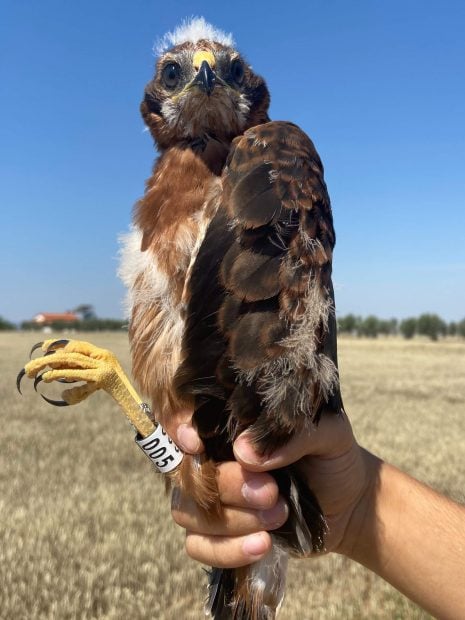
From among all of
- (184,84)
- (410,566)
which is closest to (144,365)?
(410,566)

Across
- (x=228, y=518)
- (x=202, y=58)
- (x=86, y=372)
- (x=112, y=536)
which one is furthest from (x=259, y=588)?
(x=202, y=58)

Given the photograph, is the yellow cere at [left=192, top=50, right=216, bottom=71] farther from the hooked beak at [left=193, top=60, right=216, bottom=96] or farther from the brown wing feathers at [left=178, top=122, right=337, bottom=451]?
the brown wing feathers at [left=178, top=122, right=337, bottom=451]

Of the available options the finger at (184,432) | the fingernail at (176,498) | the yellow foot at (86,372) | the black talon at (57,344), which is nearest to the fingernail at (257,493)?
the finger at (184,432)

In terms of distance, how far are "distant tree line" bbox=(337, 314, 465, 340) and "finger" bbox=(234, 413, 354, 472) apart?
6722 cm

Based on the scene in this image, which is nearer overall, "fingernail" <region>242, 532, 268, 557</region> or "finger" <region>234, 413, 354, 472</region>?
"finger" <region>234, 413, 354, 472</region>

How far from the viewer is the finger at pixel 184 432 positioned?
243 centimetres

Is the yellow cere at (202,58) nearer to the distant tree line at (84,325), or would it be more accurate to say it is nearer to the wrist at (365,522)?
the wrist at (365,522)

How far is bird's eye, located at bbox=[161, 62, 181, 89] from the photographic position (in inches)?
140

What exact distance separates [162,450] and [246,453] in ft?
1.70

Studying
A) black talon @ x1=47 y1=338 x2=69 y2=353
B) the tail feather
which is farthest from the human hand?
black talon @ x1=47 y1=338 x2=69 y2=353

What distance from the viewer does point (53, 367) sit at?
10.0 feet

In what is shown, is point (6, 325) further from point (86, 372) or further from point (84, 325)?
point (86, 372)

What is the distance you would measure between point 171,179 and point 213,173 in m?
0.22

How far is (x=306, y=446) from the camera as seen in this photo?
2414 mm
